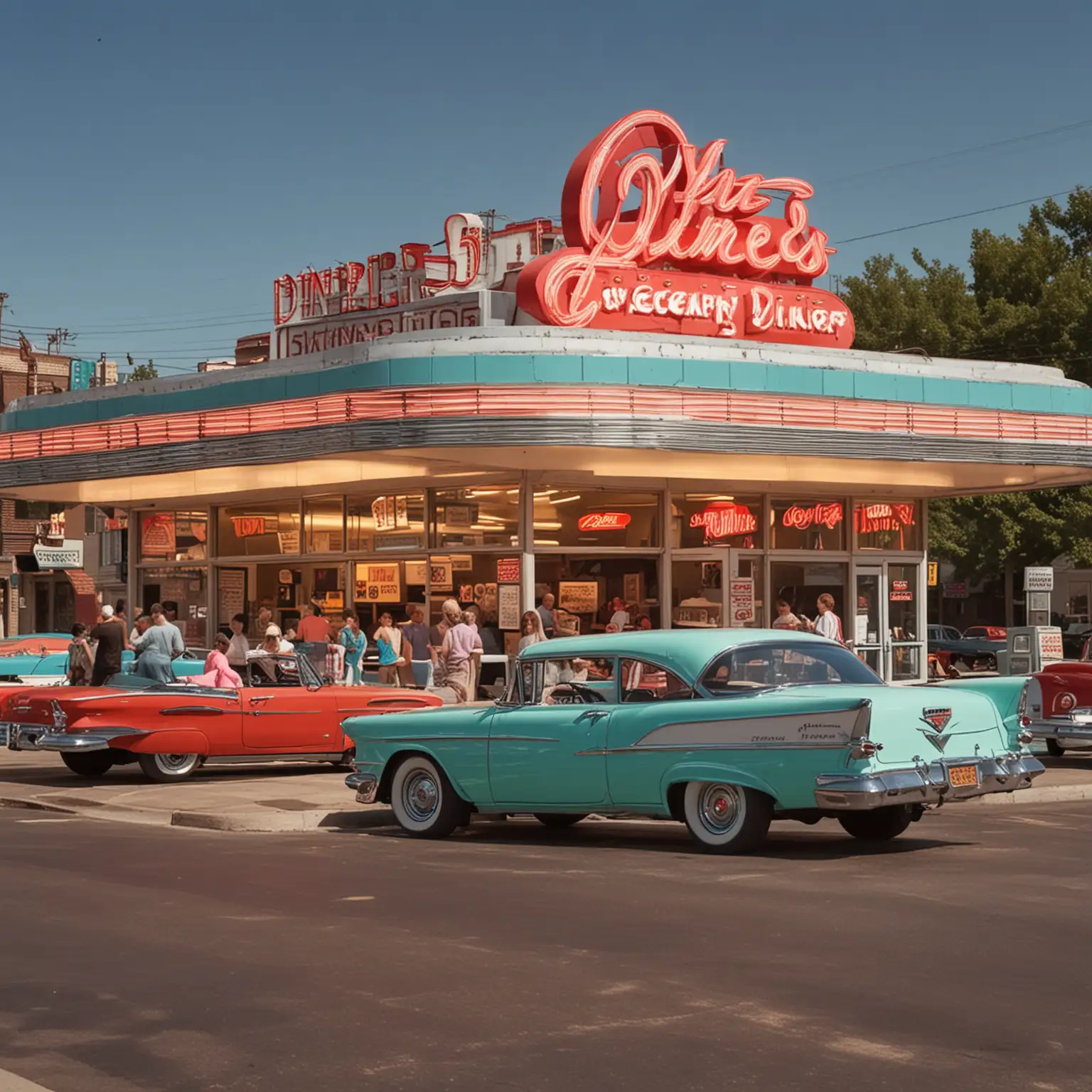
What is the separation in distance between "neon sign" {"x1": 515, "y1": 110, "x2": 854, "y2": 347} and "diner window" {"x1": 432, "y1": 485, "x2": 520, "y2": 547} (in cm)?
303

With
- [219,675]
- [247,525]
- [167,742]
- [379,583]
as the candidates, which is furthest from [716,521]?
[167,742]

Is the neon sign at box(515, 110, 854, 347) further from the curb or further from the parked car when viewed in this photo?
the parked car

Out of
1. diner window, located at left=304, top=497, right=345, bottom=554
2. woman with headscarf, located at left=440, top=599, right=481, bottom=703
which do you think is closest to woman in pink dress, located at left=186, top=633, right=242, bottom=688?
woman with headscarf, located at left=440, top=599, right=481, bottom=703


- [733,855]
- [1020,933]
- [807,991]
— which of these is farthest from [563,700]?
[807,991]

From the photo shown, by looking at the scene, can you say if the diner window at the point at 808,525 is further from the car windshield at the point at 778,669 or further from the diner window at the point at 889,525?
the car windshield at the point at 778,669

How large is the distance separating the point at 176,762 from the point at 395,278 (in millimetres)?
15372

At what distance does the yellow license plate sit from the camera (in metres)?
11.3

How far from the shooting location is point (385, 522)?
87.7 ft

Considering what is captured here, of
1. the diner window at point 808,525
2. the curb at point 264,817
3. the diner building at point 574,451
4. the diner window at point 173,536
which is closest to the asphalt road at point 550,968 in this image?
the curb at point 264,817

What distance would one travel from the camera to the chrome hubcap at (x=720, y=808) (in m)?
11.5

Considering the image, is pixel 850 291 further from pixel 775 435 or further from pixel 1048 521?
pixel 775 435

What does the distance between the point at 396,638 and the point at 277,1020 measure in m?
18.1

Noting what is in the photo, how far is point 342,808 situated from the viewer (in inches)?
578

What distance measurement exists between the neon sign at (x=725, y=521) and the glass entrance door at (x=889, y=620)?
274cm
